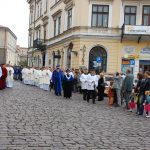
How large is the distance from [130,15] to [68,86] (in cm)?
1583

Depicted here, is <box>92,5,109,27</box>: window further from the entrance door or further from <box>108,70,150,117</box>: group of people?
<box>108,70,150,117</box>: group of people

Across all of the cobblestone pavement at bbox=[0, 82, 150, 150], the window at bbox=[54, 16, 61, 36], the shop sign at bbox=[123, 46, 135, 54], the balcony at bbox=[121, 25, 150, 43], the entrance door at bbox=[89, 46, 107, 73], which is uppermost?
the window at bbox=[54, 16, 61, 36]

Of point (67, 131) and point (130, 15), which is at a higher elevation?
point (130, 15)

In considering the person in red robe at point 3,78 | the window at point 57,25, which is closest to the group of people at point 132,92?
the person in red robe at point 3,78

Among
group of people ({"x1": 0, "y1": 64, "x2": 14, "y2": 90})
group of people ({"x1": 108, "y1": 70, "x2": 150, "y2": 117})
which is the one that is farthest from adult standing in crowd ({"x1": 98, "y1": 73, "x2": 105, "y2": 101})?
group of people ({"x1": 0, "y1": 64, "x2": 14, "y2": 90})

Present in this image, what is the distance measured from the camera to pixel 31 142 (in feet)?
29.8

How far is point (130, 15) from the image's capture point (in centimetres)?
3781

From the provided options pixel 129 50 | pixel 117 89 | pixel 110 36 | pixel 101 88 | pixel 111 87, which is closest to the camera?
pixel 117 89

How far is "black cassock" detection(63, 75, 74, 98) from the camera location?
23672 millimetres

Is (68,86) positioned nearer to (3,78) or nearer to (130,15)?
(3,78)

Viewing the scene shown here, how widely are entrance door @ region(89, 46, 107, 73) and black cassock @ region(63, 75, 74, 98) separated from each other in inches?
510

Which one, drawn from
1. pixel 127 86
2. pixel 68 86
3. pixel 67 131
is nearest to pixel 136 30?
pixel 68 86

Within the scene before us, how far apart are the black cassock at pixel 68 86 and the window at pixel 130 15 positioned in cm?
1464

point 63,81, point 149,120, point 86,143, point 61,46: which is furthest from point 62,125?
point 61,46
